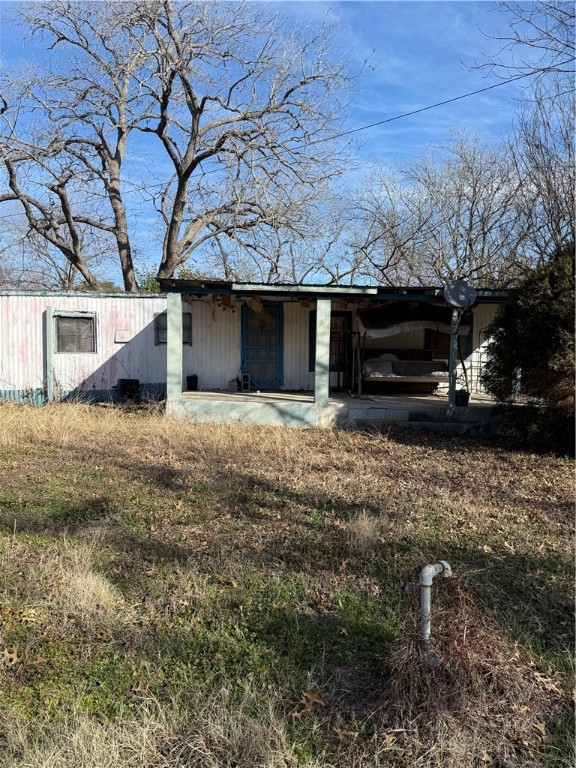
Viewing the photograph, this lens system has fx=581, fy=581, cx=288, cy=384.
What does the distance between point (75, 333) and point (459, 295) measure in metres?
8.18

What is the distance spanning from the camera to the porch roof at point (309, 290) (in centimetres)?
1009

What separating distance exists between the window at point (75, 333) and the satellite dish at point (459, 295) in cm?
765

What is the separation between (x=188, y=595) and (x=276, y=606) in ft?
1.90

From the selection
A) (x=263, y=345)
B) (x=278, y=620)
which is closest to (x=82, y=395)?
(x=263, y=345)

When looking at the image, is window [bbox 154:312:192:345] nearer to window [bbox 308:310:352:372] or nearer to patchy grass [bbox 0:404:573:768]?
window [bbox 308:310:352:372]

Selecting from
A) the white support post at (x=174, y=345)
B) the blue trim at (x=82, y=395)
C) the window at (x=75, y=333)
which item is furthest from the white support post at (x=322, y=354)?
the window at (x=75, y=333)

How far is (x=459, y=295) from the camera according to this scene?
392 inches

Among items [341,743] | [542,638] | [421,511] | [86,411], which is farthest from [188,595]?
[86,411]

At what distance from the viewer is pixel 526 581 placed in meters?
4.06

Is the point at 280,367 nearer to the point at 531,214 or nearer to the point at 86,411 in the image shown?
the point at 86,411

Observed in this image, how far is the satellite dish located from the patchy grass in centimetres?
399

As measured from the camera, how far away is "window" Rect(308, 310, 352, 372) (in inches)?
536

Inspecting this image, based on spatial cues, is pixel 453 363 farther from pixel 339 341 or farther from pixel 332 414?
pixel 339 341

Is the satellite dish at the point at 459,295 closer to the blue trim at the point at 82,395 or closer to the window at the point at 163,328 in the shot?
the window at the point at 163,328
